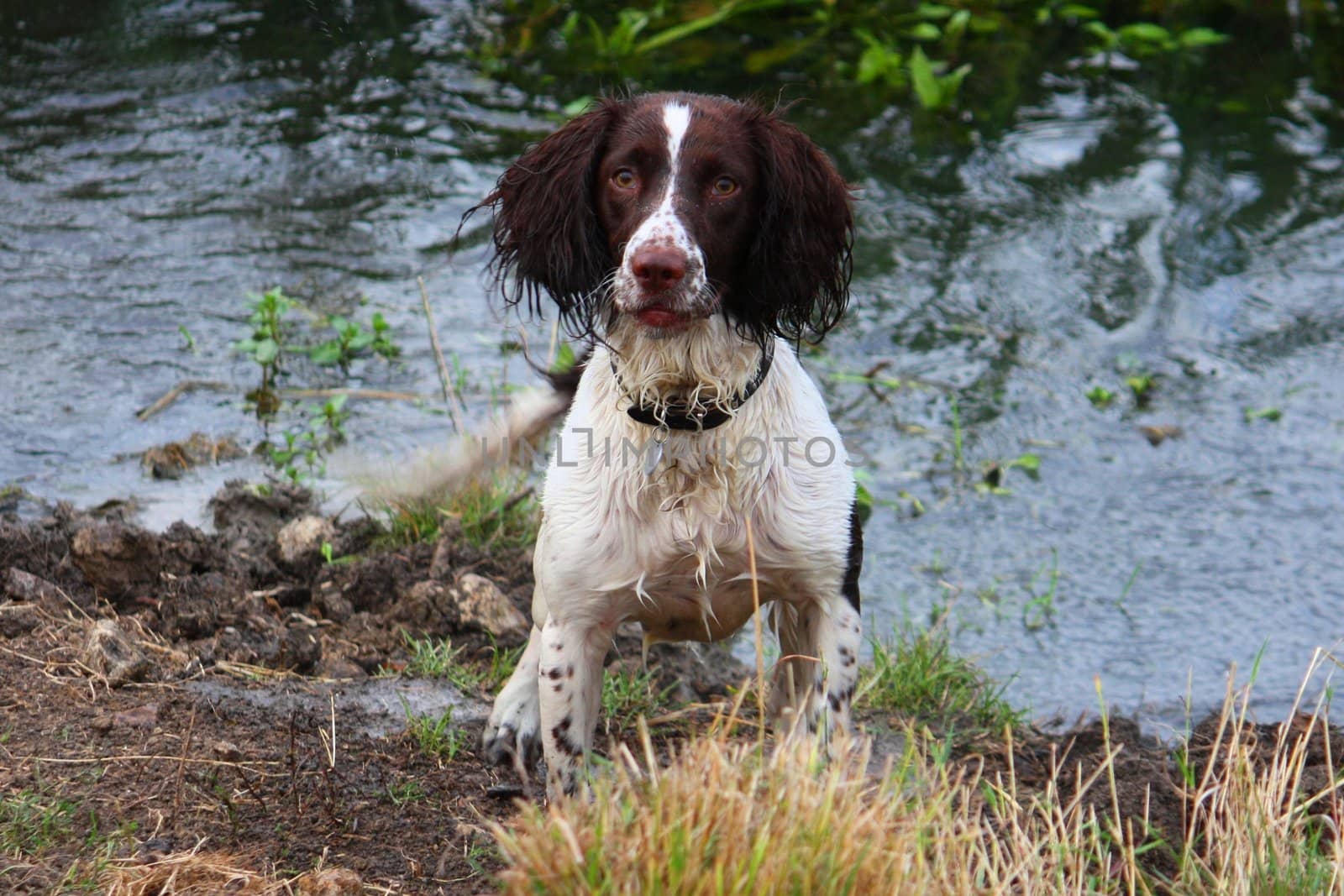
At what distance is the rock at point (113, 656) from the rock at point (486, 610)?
80 cm

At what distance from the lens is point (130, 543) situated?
3898 millimetres

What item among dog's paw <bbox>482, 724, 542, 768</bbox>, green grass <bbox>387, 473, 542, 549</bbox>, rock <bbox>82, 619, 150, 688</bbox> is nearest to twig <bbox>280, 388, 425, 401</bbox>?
green grass <bbox>387, 473, 542, 549</bbox>

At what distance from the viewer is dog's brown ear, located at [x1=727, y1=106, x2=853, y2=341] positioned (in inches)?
118

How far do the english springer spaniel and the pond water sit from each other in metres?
1.39

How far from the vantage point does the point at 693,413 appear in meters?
3.04

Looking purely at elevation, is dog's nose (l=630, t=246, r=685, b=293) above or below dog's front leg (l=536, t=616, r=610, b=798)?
above

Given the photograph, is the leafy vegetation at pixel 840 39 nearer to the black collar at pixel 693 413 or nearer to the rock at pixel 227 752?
the black collar at pixel 693 413

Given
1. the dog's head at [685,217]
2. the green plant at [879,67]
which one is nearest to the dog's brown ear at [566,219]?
the dog's head at [685,217]

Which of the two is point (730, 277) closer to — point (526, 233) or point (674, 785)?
point (526, 233)

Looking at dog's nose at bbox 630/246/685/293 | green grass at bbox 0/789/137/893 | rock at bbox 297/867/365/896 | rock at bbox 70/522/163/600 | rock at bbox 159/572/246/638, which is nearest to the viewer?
green grass at bbox 0/789/137/893

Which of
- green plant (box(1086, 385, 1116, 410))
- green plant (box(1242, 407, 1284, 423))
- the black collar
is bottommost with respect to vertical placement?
green plant (box(1242, 407, 1284, 423))

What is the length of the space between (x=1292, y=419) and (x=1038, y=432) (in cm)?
97

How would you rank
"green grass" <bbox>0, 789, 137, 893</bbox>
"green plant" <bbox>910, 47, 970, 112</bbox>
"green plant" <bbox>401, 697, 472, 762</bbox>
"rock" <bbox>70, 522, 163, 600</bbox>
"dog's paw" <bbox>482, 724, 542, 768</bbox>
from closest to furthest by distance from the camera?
"green grass" <bbox>0, 789, 137, 893</bbox>
"green plant" <bbox>401, 697, 472, 762</bbox>
"dog's paw" <bbox>482, 724, 542, 768</bbox>
"rock" <bbox>70, 522, 163, 600</bbox>
"green plant" <bbox>910, 47, 970, 112</bbox>

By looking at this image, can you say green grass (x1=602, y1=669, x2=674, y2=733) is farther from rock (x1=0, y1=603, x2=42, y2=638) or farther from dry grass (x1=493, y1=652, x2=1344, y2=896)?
rock (x1=0, y1=603, x2=42, y2=638)
